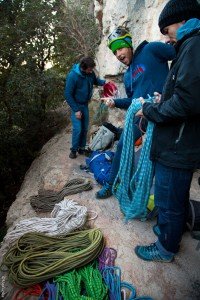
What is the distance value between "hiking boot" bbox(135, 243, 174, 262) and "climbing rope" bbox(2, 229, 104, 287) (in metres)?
0.43

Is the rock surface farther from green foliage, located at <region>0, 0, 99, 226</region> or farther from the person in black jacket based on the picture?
green foliage, located at <region>0, 0, 99, 226</region>

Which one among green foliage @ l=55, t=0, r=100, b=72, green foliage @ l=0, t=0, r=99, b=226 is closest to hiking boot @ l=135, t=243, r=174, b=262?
green foliage @ l=0, t=0, r=99, b=226

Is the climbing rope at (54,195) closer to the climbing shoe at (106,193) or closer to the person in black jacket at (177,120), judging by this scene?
the climbing shoe at (106,193)

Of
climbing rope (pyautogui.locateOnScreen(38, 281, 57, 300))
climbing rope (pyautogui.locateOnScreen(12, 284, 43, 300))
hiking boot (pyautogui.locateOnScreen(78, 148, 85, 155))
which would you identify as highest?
hiking boot (pyautogui.locateOnScreen(78, 148, 85, 155))

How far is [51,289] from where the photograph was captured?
2.49 meters

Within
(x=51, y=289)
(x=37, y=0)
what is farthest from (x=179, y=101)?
(x=37, y=0)

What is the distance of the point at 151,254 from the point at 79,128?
3.66 m

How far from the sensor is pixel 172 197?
2.24 metres

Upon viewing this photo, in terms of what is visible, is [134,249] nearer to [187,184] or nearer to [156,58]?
[187,184]

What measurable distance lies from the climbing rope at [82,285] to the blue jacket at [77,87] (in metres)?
3.67

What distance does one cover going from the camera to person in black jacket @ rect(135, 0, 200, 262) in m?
1.80

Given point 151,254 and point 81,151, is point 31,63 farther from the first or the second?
point 151,254

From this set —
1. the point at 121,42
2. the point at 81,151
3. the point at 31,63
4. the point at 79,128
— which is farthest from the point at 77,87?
the point at 31,63

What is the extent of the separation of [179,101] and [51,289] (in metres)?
2.00
